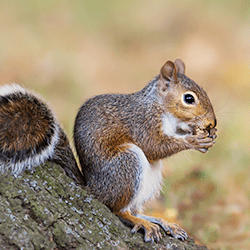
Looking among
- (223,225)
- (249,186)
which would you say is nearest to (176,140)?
(223,225)

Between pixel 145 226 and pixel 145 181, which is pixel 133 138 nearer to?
pixel 145 181

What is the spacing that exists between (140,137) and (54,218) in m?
0.67

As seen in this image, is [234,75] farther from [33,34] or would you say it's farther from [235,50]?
[33,34]

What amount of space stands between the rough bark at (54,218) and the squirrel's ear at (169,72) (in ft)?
2.67

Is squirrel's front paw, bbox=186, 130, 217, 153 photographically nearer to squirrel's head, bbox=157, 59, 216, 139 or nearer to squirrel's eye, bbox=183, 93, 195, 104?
squirrel's head, bbox=157, 59, 216, 139

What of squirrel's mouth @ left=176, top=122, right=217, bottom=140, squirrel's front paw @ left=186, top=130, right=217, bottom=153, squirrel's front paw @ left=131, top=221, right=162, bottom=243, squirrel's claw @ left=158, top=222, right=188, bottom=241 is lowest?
squirrel's front paw @ left=131, top=221, right=162, bottom=243

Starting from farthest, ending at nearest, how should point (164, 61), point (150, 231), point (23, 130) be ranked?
point (164, 61)
point (150, 231)
point (23, 130)

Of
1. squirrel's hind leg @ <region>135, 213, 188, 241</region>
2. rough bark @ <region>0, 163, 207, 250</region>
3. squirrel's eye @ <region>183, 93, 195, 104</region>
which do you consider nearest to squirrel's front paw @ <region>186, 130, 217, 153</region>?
squirrel's eye @ <region>183, 93, 195, 104</region>

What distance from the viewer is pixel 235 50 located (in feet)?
14.9

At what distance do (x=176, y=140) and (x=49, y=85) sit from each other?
2.65m

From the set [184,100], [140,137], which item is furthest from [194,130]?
[140,137]

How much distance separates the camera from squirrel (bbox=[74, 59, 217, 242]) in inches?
65.8

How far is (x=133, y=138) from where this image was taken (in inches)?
71.0

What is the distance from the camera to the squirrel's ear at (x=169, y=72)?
1802mm
